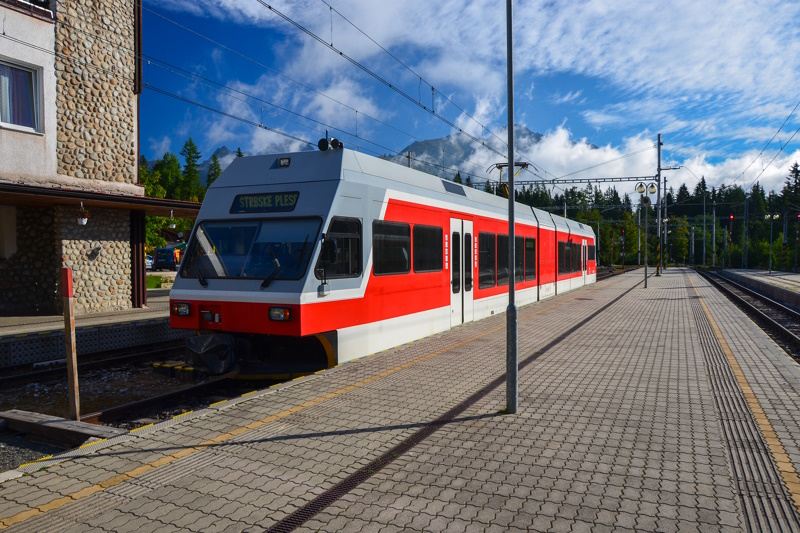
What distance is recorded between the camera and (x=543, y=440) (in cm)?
540

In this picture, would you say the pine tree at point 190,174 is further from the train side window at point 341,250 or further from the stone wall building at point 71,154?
the train side window at point 341,250

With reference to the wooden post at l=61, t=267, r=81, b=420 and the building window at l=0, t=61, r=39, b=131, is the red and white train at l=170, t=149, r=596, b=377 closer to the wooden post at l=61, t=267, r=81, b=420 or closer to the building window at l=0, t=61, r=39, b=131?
the wooden post at l=61, t=267, r=81, b=420

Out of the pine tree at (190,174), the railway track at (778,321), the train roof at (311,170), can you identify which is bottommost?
the railway track at (778,321)

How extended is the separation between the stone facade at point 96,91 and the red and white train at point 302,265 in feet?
31.4

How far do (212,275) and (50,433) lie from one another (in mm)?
3101

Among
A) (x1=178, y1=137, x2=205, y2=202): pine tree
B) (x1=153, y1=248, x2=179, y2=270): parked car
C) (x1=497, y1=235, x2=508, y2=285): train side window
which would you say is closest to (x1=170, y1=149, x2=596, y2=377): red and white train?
(x1=497, y1=235, x2=508, y2=285): train side window

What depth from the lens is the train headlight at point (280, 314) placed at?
757cm

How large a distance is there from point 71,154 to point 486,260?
12.0m

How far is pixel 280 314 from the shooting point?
7.62m

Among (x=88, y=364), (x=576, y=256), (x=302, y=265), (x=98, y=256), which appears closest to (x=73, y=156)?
(x=98, y=256)

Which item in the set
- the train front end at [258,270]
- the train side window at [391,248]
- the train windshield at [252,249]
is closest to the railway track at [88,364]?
the train front end at [258,270]

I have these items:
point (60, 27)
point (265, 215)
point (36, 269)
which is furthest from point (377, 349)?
point (60, 27)

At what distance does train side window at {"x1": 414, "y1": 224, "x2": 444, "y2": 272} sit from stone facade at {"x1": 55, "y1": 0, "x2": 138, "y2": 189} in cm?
1109

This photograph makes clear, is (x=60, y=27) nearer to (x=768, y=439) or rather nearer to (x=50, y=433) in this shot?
(x=50, y=433)
